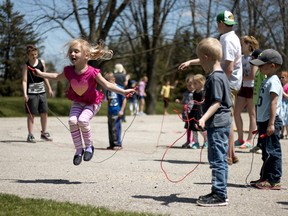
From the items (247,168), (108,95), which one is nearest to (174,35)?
(108,95)

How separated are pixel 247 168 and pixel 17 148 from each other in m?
4.45

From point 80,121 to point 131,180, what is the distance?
98 cm

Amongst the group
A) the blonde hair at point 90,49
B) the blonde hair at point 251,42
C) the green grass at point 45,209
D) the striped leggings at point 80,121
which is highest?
the blonde hair at point 251,42

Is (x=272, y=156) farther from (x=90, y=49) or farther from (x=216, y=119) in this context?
(x=90, y=49)

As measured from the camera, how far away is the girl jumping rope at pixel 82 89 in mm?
6617

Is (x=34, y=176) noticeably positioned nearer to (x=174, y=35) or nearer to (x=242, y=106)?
(x=242, y=106)

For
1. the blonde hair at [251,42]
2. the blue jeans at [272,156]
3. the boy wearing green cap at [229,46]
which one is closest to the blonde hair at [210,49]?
the blue jeans at [272,156]

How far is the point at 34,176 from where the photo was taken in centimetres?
663

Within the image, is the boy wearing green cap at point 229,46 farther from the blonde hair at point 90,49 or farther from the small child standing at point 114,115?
the small child standing at point 114,115

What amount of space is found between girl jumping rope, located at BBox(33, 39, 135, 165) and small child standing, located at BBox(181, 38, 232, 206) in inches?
63.0

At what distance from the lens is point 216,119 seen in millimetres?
5191

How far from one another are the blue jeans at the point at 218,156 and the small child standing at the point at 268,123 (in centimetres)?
92

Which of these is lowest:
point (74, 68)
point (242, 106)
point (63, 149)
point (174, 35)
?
point (63, 149)

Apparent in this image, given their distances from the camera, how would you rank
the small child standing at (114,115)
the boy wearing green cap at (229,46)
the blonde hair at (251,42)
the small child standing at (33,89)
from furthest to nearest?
the small child standing at (33,89) < the small child standing at (114,115) < the blonde hair at (251,42) < the boy wearing green cap at (229,46)
